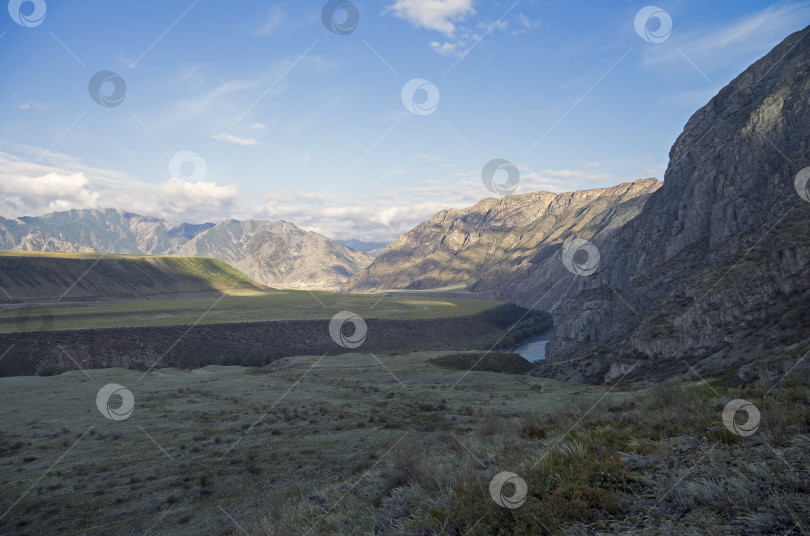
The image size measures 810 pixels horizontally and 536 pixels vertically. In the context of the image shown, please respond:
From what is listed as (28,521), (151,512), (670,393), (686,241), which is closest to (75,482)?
(28,521)

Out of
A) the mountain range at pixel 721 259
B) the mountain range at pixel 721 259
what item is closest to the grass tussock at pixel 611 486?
the mountain range at pixel 721 259

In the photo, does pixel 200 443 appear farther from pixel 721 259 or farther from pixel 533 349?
pixel 533 349

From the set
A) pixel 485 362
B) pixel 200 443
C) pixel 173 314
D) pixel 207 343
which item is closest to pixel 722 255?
pixel 485 362

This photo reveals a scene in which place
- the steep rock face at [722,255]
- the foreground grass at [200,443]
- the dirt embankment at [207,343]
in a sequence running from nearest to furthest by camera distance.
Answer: the foreground grass at [200,443] < the steep rock face at [722,255] < the dirt embankment at [207,343]

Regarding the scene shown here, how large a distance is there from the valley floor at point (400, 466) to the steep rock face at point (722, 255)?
64.4ft

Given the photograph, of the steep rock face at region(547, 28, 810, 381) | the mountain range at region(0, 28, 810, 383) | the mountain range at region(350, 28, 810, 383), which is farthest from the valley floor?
the steep rock face at region(547, 28, 810, 381)

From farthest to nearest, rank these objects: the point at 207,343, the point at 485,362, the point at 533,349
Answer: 1. the point at 533,349
2. the point at 207,343
3. the point at 485,362

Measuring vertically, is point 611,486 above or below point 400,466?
below

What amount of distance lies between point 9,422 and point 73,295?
530ft

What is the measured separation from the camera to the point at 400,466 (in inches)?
478

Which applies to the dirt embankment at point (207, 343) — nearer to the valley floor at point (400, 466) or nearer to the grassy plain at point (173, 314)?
the grassy plain at point (173, 314)

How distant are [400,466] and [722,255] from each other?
199 feet

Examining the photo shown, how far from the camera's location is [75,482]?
52.9 feet

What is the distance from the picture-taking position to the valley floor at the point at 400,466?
7.29 m
